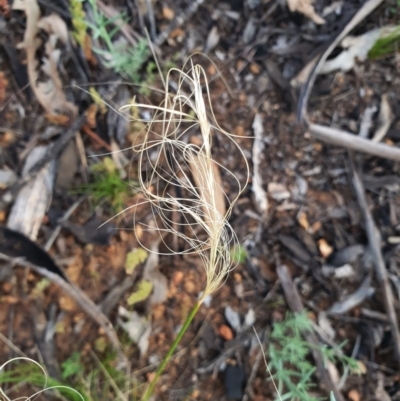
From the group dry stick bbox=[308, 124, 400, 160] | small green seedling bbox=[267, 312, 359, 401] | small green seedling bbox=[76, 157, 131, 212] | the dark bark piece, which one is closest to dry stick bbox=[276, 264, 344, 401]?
small green seedling bbox=[267, 312, 359, 401]

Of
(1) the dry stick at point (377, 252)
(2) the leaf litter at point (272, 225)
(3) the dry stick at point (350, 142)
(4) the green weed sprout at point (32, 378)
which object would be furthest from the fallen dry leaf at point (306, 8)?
(4) the green weed sprout at point (32, 378)

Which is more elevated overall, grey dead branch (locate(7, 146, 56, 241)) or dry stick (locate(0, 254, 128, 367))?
grey dead branch (locate(7, 146, 56, 241))

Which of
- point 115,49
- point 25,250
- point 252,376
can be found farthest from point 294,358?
point 115,49

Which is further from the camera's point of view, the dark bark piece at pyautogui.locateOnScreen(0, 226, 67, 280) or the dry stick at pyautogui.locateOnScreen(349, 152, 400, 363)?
the dry stick at pyautogui.locateOnScreen(349, 152, 400, 363)

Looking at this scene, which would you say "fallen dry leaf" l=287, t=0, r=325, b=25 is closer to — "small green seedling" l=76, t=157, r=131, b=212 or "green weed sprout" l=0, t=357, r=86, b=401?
"small green seedling" l=76, t=157, r=131, b=212

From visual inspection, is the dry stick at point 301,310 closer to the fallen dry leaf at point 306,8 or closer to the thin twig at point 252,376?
the thin twig at point 252,376

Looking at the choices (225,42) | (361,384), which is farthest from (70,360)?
(225,42)
